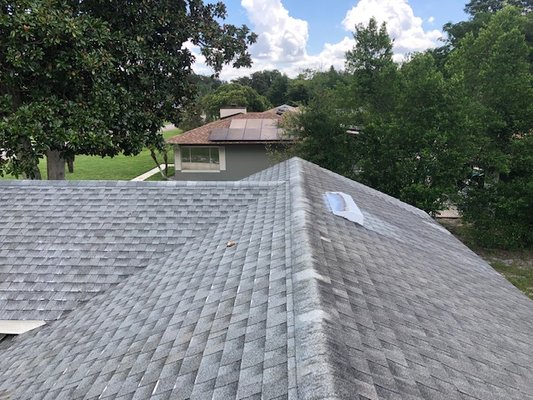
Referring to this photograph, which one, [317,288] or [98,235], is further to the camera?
[98,235]

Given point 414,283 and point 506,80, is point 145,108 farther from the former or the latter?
point 506,80

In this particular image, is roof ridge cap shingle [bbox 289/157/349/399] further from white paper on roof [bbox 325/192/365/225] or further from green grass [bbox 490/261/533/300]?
green grass [bbox 490/261/533/300]

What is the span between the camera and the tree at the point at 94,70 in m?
12.3

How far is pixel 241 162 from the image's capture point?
28.7 m

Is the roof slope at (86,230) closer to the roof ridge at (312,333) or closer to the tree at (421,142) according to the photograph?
the roof ridge at (312,333)

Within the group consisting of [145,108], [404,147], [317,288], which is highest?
[145,108]

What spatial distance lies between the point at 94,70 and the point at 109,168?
25.4 m

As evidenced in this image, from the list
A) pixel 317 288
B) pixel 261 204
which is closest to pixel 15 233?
pixel 261 204

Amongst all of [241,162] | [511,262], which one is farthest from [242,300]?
[241,162]

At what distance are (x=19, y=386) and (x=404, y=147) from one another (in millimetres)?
18195

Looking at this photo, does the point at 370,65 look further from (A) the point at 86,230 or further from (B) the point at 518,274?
(A) the point at 86,230

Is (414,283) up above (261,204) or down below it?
below

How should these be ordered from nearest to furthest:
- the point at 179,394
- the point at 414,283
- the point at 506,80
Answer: the point at 179,394, the point at 414,283, the point at 506,80

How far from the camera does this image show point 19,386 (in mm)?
5074
